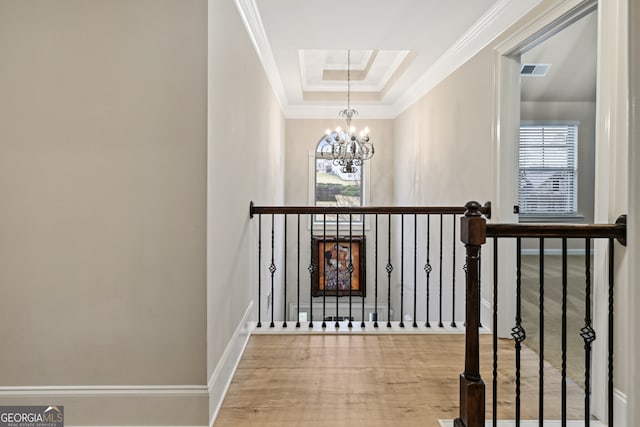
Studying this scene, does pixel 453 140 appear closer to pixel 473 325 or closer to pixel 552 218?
pixel 473 325

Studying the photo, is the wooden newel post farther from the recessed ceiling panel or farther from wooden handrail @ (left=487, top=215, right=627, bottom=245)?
the recessed ceiling panel

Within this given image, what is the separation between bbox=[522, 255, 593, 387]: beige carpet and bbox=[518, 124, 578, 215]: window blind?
147 cm

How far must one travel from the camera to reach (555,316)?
3.38 meters

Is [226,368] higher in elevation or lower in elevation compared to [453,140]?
lower

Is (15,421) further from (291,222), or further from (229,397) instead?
(291,222)

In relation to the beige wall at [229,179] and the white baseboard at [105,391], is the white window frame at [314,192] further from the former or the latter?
the white baseboard at [105,391]

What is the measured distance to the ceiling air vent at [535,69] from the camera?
18.6 feet

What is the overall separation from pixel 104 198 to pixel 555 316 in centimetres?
381

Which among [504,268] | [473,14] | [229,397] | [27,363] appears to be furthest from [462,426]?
[473,14]

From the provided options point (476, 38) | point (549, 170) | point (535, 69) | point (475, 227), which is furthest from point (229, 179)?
point (549, 170)

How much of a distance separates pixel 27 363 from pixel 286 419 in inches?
51.0

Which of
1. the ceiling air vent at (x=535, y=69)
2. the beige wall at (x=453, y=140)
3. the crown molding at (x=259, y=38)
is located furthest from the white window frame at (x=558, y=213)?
the crown molding at (x=259, y=38)
